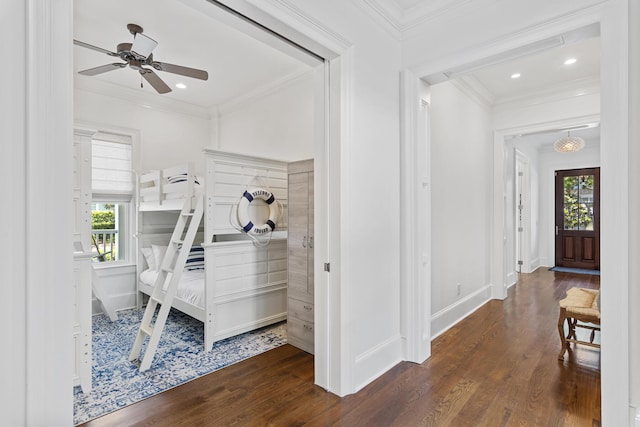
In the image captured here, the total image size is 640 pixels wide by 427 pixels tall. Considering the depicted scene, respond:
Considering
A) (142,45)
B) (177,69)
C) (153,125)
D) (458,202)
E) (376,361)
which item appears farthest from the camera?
(153,125)

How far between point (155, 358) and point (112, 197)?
104 inches

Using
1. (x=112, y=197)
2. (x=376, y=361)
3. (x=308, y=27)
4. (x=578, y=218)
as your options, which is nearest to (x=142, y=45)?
(x=308, y=27)

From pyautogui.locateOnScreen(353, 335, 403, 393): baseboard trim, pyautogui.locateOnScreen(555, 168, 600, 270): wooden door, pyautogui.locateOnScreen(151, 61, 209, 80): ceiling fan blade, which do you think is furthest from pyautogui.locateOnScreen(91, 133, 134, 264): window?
pyautogui.locateOnScreen(555, 168, 600, 270): wooden door

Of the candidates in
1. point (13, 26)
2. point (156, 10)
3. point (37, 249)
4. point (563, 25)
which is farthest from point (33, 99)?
point (563, 25)

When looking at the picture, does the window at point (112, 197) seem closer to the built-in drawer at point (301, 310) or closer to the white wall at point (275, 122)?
the white wall at point (275, 122)

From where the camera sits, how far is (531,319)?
374cm

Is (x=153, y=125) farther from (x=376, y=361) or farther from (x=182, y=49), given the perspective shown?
(x=376, y=361)

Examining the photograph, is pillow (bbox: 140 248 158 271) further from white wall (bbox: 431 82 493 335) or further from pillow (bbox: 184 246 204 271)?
white wall (bbox: 431 82 493 335)

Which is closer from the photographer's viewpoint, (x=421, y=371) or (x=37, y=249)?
(x=37, y=249)

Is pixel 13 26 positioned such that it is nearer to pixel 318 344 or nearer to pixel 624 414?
pixel 318 344

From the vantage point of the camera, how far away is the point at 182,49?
345 centimetres

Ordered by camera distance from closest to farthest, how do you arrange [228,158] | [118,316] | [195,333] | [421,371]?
[421,371]
[228,158]
[195,333]
[118,316]

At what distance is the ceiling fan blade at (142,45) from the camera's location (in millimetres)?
2482

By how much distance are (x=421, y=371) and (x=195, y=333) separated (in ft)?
7.58
